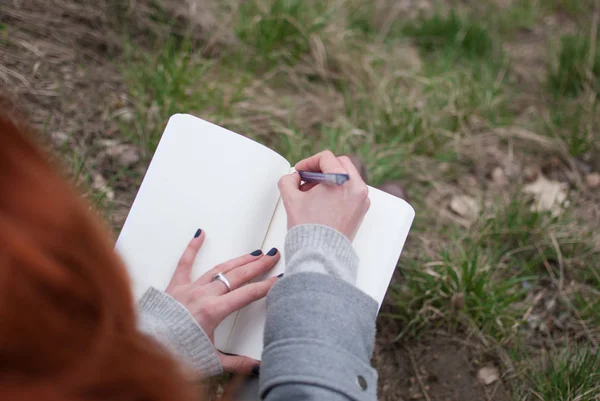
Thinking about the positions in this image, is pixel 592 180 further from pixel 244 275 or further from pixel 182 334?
pixel 182 334

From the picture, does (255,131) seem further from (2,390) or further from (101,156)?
(2,390)

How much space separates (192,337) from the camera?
1.06 metres

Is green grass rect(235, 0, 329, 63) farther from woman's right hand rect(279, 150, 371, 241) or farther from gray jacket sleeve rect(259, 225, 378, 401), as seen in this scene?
gray jacket sleeve rect(259, 225, 378, 401)

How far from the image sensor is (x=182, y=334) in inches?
41.6

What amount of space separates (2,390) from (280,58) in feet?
6.02

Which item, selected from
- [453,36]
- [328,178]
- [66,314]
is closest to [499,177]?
[453,36]

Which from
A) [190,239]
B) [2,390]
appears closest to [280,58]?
[190,239]

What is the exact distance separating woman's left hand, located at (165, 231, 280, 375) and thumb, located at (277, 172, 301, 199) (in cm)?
13

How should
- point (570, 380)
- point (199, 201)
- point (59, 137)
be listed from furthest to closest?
point (59, 137) → point (570, 380) → point (199, 201)

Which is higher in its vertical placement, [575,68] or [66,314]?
[66,314]

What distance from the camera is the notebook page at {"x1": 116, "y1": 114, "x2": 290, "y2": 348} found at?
1230 mm

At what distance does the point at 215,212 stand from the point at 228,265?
0.46 ft

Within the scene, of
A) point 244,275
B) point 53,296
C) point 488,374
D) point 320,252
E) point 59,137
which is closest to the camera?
point 53,296

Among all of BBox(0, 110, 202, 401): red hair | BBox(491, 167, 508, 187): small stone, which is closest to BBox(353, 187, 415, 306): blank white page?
BBox(0, 110, 202, 401): red hair
